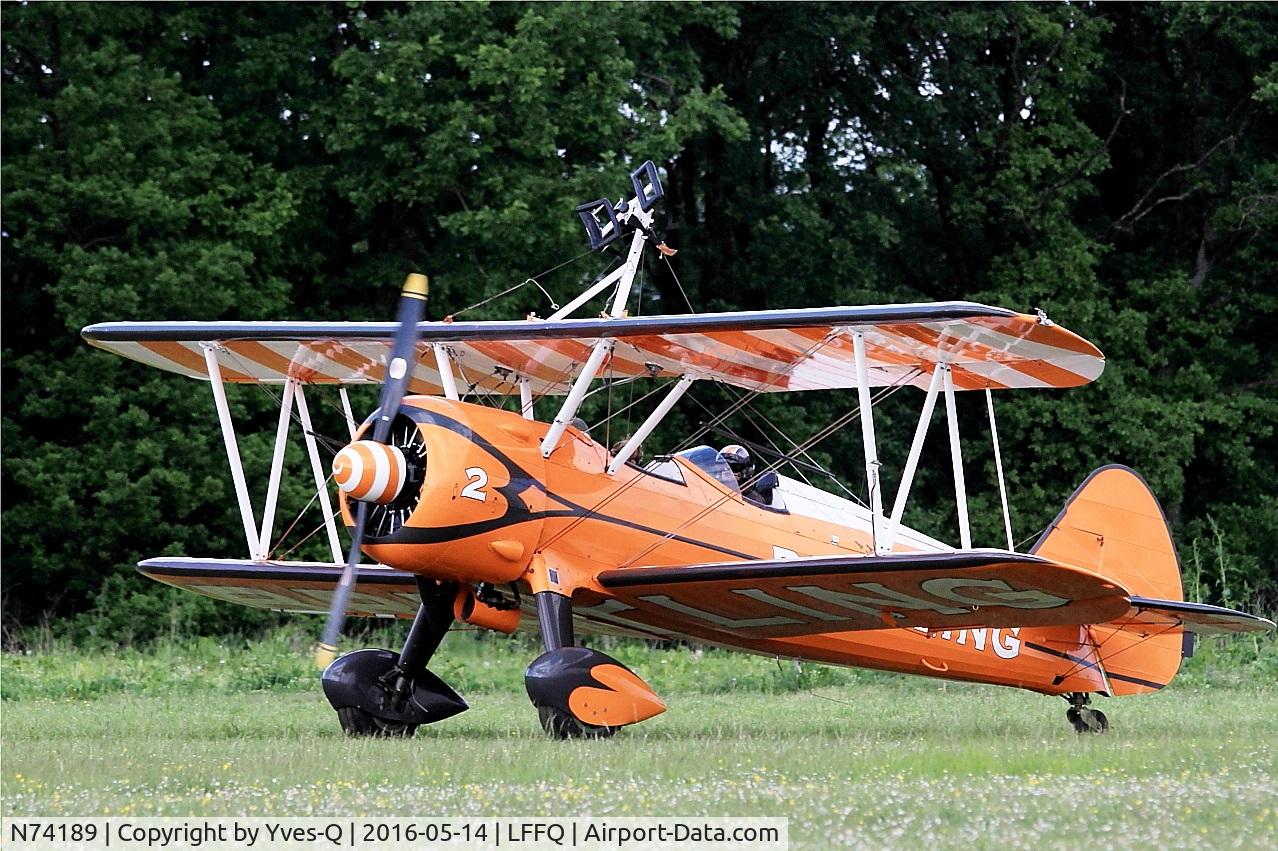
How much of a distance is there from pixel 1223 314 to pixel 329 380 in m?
20.9

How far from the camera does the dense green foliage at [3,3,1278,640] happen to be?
929 inches

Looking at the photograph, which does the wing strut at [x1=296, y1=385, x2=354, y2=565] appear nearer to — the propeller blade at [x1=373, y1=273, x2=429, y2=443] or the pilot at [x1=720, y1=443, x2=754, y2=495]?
the propeller blade at [x1=373, y1=273, x2=429, y2=443]

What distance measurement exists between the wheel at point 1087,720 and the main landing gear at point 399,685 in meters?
A: 4.57

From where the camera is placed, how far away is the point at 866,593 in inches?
405

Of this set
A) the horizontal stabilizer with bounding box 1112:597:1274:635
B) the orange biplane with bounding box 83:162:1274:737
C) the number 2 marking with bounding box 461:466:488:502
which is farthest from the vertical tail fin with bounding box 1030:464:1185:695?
the number 2 marking with bounding box 461:466:488:502

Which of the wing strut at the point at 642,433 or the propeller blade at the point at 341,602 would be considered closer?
the propeller blade at the point at 341,602

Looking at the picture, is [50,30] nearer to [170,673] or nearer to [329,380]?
[170,673]

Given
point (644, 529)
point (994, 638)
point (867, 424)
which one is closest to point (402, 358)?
point (644, 529)

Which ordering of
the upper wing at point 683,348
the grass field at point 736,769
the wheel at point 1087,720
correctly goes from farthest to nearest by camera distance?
1. the wheel at point 1087,720
2. the upper wing at point 683,348
3. the grass field at point 736,769

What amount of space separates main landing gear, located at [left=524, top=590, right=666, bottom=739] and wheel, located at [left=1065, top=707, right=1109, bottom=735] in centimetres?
384

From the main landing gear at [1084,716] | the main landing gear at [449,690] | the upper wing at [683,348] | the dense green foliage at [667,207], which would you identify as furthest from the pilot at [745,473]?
the dense green foliage at [667,207]

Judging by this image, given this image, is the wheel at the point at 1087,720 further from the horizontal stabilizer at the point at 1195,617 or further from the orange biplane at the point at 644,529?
the horizontal stabilizer at the point at 1195,617

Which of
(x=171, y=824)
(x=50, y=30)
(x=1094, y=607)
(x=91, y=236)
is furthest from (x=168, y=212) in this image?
(x=171, y=824)

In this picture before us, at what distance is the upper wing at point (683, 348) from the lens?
10.0 meters
